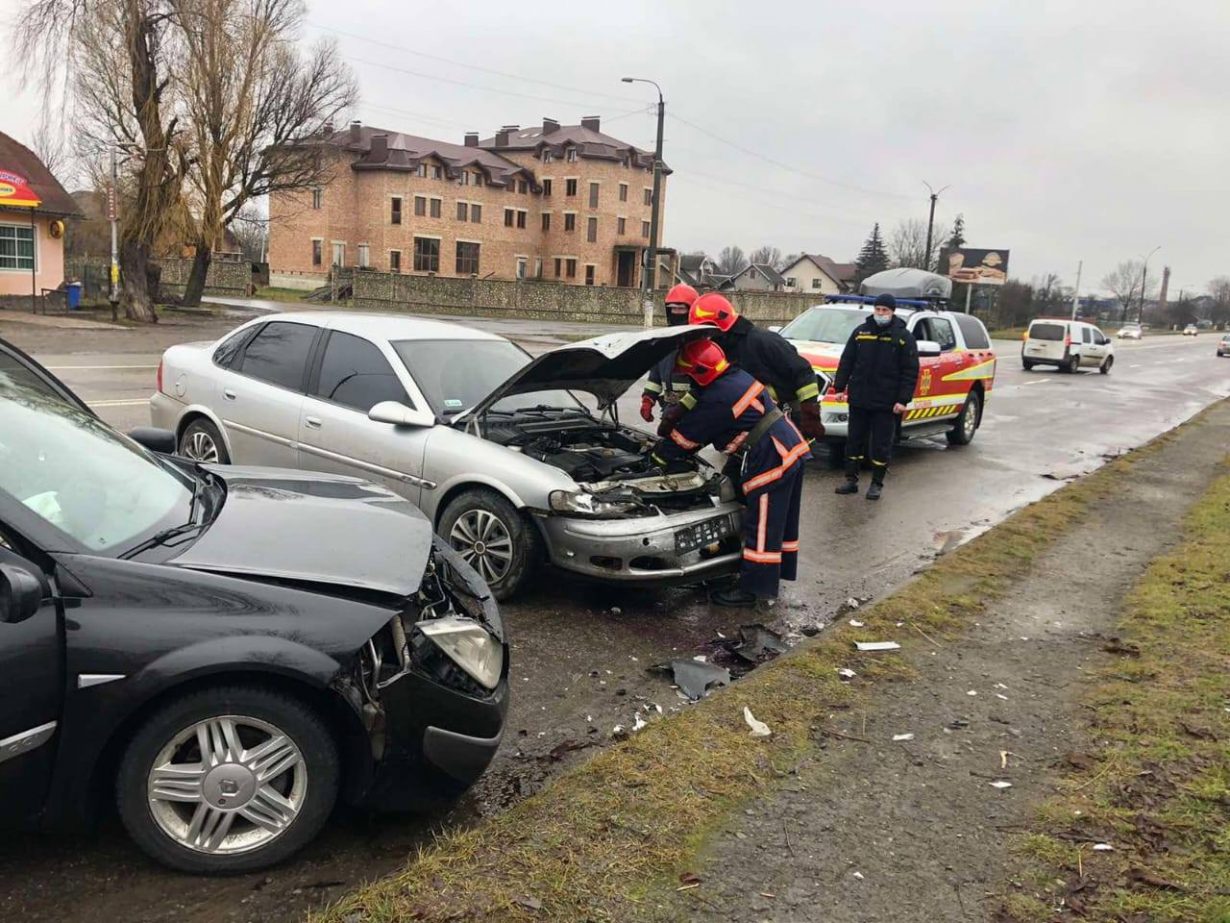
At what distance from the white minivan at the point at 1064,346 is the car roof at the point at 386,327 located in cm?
2716

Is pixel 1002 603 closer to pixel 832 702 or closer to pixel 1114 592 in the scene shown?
pixel 1114 592

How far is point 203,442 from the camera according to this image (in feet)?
23.2

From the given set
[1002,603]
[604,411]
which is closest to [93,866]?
[604,411]

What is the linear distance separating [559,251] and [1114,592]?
7200cm

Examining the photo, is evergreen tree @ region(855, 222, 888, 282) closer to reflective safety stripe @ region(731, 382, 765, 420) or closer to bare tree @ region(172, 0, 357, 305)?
bare tree @ region(172, 0, 357, 305)

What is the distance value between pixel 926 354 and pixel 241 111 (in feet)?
85.9

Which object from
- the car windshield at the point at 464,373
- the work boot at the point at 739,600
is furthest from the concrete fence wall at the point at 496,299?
the work boot at the point at 739,600

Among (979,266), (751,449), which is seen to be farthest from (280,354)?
(979,266)

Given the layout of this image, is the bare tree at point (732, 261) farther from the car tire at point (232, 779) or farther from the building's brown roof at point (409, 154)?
the car tire at point (232, 779)

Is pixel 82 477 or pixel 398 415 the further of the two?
pixel 398 415

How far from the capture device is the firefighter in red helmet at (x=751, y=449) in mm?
5660

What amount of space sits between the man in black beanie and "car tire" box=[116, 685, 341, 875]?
23.5 feet

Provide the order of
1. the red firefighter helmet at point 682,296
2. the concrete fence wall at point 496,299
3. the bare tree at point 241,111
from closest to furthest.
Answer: the red firefighter helmet at point 682,296
the bare tree at point 241,111
the concrete fence wall at point 496,299

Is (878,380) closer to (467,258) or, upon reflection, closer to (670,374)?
(670,374)
